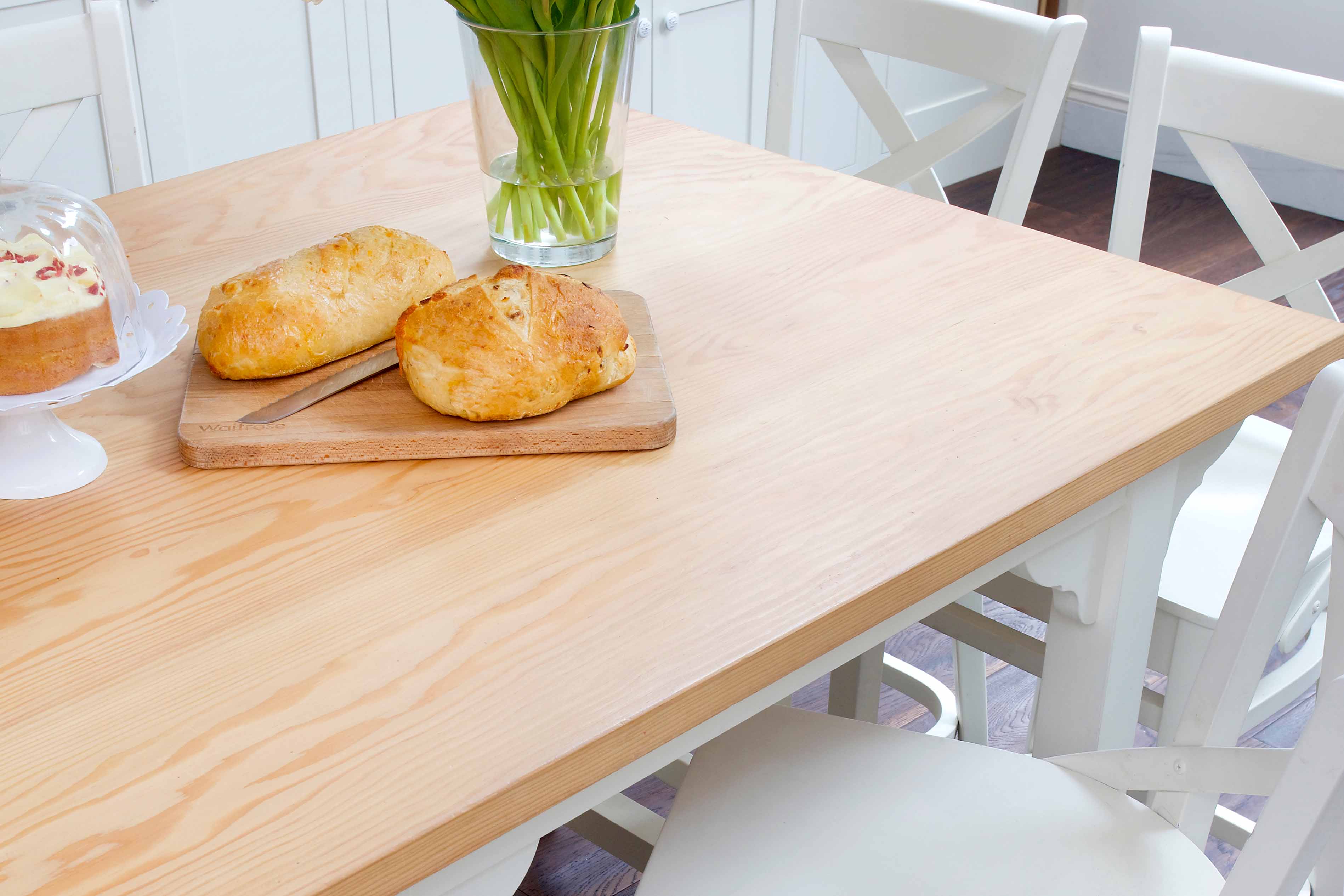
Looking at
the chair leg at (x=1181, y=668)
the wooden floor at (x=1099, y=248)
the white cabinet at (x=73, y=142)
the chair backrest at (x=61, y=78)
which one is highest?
the chair backrest at (x=61, y=78)

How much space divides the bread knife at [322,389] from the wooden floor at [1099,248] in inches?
18.4

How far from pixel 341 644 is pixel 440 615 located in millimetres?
55

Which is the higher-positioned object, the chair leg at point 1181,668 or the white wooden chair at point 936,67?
the white wooden chair at point 936,67

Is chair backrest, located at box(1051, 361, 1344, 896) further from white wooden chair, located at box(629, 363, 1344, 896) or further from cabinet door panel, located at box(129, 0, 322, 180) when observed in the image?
cabinet door panel, located at box(129, 0, 322, 180)

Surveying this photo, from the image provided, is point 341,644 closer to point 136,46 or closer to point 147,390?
point 147,390

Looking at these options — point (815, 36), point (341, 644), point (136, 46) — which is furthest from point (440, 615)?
point (136, 46)

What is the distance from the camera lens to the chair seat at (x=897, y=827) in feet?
2.74

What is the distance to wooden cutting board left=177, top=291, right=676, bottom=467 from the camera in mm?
818

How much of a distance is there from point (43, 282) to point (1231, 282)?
3.70ft

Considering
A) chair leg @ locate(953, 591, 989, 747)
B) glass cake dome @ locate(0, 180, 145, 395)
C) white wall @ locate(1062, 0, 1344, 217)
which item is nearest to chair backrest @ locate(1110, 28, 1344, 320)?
chair leg @ locate(953, 591, 989, 747)

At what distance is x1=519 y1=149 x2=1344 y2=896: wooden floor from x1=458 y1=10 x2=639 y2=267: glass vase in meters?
0.52

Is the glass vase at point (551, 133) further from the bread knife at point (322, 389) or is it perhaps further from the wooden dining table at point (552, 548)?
the bread knife at point (322, 389)

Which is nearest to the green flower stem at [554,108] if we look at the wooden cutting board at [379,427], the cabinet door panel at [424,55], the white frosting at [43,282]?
the wooden cutting board at [379,427]

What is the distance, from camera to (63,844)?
54cm
